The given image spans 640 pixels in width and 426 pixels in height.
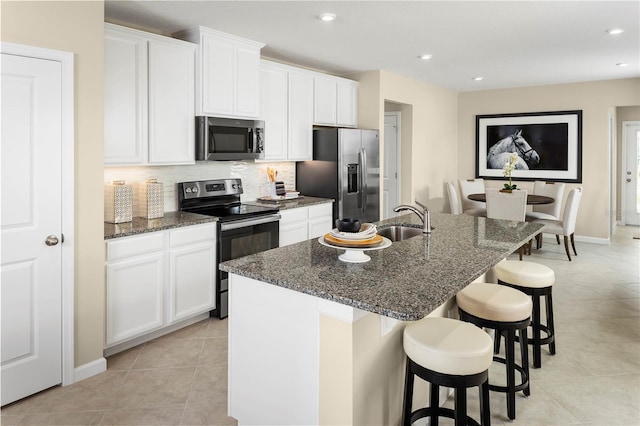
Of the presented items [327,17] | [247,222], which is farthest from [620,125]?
[247,222]

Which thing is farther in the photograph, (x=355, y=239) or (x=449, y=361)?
(x=355, y=239)

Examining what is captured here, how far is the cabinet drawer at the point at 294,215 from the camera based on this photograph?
14.6ft

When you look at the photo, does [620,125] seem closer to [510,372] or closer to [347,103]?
[347,103]

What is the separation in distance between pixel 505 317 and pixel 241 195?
312cm

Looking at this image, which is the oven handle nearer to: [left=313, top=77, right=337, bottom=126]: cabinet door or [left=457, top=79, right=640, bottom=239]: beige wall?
[left=313, top=77, right=337, bottom=126]: cabinet door

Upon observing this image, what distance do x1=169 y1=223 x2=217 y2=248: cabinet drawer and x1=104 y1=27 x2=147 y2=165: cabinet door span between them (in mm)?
641

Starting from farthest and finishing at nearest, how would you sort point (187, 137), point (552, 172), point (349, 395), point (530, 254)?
1. point (552, 172)
2. point (530, 254)
3. point (187, 137)
4. point (349, 395)

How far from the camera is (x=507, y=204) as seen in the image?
581 centimetres

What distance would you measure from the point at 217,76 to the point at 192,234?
1.44m

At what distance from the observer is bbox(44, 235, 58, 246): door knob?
8.58ft

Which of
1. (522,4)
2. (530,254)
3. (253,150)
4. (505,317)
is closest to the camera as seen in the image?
(505,317)

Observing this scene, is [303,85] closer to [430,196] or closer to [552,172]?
[430,196]

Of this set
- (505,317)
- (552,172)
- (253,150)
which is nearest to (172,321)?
(253,150)

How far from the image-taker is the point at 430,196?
736 cm
